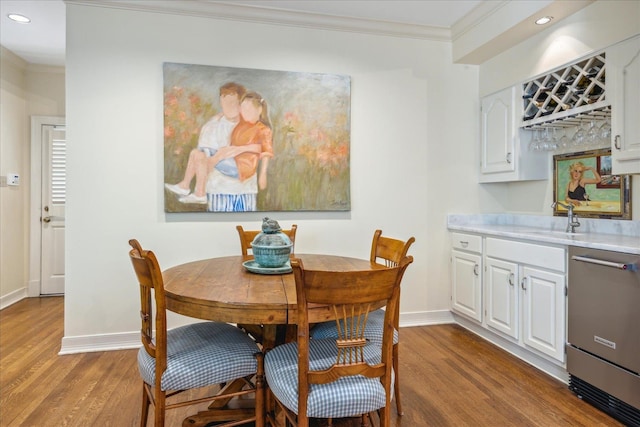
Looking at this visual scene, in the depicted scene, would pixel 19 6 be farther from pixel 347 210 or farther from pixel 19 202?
pixel 347 210

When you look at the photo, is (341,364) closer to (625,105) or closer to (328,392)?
(328,392)

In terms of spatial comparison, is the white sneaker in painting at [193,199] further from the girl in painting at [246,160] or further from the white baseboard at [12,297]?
the white baseboard at [12,297]

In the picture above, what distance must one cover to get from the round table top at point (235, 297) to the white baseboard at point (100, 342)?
135 cm

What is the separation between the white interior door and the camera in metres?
4.50

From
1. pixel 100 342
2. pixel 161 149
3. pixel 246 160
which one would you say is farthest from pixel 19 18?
pixel 100 342

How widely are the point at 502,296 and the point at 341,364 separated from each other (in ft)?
6.42

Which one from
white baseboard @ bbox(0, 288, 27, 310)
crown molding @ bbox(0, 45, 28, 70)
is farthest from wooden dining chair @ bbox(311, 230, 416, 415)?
crown molding @ bbox(0, 45, 28, 70)

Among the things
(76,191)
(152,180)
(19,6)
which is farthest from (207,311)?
(19,6)

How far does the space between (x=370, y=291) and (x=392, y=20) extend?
2849 millimetres

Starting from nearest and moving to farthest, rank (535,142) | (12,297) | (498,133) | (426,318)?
(535,142) < (498,133) < (426,318) < (12,297)

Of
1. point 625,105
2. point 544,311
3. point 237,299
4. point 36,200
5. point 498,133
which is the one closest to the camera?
point 237,299

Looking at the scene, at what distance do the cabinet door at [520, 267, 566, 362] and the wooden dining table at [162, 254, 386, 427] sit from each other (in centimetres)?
118

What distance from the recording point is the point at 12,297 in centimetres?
424

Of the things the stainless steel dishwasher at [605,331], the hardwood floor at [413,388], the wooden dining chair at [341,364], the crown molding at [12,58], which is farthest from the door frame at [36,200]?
the stainless steel dishwasher at [605,331]
